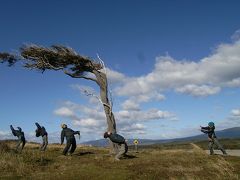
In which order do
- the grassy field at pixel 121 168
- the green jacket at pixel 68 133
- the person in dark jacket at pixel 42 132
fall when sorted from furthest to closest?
the person in dark jacket at pixel 42 132 < the green jacket at pixel 68 133 < the grassy field at pixel 121 168

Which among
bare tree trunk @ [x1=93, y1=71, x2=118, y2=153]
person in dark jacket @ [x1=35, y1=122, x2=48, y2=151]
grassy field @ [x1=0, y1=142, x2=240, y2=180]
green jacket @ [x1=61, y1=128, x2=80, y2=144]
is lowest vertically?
grassy field @ [x1=0, y1=142, x2=240, y2=180]

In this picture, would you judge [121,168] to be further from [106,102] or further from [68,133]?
[106,102]

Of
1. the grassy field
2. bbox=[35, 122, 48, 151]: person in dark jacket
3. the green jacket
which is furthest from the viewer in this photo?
bbox=[35, 122, 48, 151]: person in dark jacket

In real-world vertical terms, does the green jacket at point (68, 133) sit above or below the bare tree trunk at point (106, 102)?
Answer: below

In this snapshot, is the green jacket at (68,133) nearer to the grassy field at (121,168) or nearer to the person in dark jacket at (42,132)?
the grassy field at (121,168)

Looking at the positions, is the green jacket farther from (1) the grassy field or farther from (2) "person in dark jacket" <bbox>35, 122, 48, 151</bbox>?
(2) "person in dark jacket" <bbox>35, 122, 48, 151</bbox>

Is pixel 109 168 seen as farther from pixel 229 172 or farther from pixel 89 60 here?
pixel 89 60

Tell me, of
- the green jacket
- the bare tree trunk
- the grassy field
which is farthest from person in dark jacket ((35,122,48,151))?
the grassy field

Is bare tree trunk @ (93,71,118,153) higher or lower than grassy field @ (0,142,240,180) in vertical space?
higher

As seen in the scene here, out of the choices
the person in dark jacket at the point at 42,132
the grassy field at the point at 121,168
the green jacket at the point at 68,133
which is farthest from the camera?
the person in dark jacket at the point at 42,132

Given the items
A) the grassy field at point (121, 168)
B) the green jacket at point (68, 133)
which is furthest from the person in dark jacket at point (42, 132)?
the grassy field at point (121, 168)

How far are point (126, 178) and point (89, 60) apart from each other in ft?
47.0

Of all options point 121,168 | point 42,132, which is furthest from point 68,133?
point 121,168

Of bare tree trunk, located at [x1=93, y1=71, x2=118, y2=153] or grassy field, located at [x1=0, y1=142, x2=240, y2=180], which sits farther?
bare tree trunk, located at [x1=93, y1=71, x2=118, y2=153]
